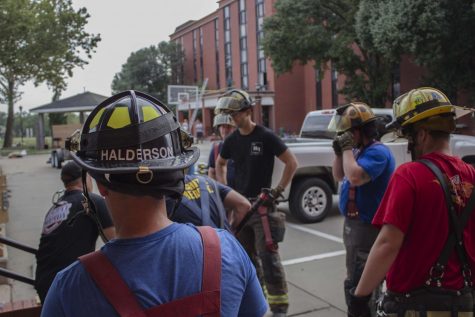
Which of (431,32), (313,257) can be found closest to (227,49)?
(431,32)

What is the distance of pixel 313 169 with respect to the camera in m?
8.20

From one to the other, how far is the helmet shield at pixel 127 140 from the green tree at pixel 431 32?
19.7 metres

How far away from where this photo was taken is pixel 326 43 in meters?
25.8

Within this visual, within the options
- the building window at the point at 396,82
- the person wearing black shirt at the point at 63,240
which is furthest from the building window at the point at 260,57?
the person wearing black shirt at the point at 63,240

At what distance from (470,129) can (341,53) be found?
7.86m

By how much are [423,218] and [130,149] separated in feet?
4.73

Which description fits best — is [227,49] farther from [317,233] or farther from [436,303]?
[436,303]

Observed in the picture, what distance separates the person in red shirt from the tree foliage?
212 feet

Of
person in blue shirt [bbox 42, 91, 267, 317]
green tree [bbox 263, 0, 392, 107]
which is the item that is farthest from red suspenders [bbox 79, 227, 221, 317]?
green tree [bbox 263, 0, 392, 107]

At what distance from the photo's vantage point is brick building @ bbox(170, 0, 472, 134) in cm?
3616

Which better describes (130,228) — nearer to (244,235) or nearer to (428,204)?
(428,204)

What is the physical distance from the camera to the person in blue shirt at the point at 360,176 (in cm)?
323

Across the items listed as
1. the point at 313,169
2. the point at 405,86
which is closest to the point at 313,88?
the point at 405,86

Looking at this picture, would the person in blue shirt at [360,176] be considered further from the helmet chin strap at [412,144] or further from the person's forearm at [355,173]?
the helmet chin strap at [412,144]
